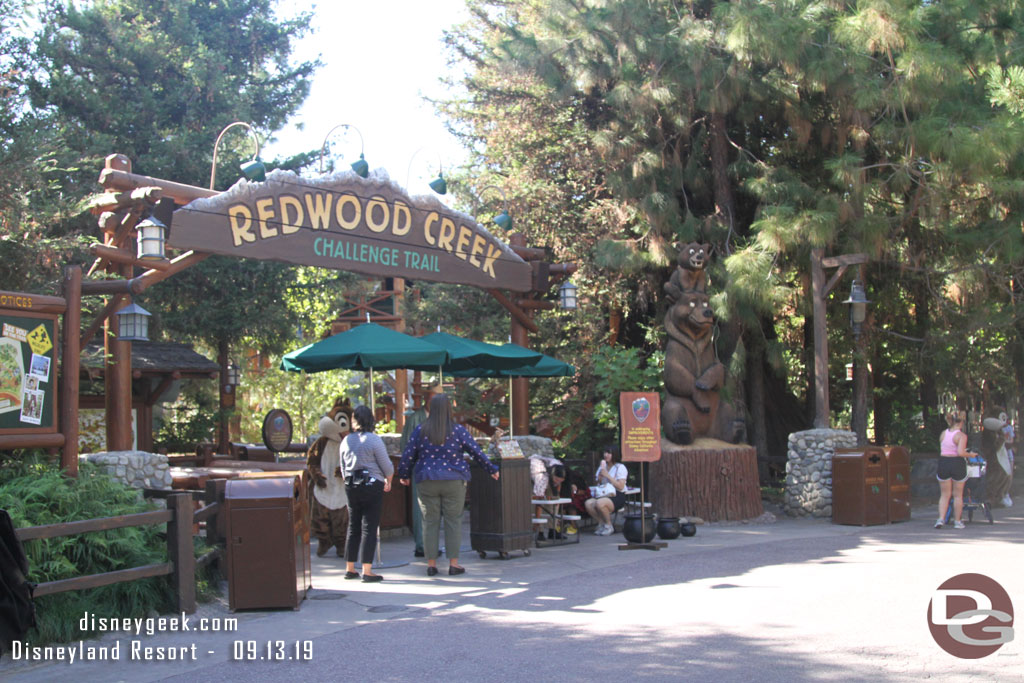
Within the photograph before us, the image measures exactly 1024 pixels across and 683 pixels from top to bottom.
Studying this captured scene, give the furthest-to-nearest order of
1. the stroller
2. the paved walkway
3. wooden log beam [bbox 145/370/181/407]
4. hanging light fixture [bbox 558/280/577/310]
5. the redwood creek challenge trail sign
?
wooden log beam [bbox 145/370/181/407] → hanging light fixture [bbox 558/280/577/310] → the stroller → the redwood creek challenge trail sign → the paved walkway

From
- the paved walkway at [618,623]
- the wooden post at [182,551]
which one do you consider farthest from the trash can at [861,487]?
the wooden post at [182,551]

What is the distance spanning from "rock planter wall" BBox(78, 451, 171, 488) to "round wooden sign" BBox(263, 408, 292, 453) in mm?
6818

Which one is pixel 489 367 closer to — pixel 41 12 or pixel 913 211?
pixel 913 211

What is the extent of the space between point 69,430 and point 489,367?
220 inches

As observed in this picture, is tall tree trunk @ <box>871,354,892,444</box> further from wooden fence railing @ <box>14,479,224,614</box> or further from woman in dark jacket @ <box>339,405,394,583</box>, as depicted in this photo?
wooden fence railing @ <box>14,479,224,614</box>

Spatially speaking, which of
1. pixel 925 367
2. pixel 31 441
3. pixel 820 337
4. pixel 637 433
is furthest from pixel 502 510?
pixel 925 367

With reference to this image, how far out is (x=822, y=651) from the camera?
6328mm

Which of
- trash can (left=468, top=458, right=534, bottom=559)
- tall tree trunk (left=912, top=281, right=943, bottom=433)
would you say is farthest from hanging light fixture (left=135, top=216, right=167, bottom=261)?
tall tree trunk (left=912, top=281, right=943, bottom=433)

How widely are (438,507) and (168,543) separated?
274 cm

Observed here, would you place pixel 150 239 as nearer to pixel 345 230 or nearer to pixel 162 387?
pixel 345 230

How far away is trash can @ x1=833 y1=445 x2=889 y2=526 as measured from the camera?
44.3ft

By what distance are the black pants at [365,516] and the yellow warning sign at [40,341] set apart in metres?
2.97

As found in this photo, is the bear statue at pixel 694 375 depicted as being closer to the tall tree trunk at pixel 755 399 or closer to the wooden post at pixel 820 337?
the wooden post at pixel 820 337

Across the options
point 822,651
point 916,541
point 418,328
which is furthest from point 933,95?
point 418,328
